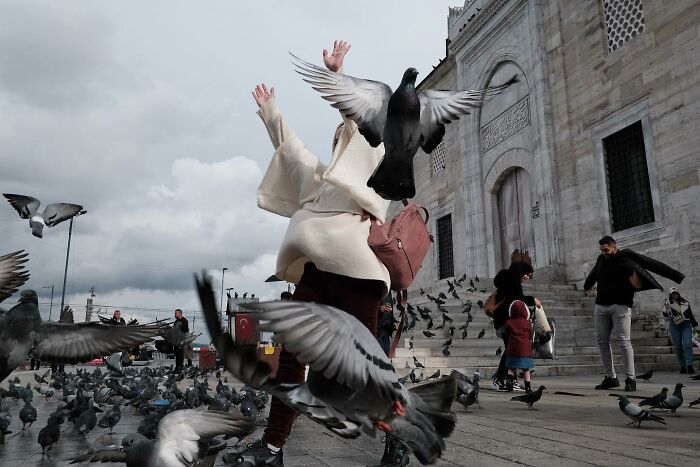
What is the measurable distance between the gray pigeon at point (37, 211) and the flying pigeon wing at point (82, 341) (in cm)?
421

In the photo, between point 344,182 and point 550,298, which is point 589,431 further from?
point 550,298

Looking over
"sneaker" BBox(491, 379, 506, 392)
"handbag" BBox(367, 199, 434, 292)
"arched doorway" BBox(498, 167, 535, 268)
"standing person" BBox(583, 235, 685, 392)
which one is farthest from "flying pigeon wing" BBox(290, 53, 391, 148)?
"arched doorway" BBox(498, 167, 535, 268)

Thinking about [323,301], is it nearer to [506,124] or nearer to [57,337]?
[57,337]

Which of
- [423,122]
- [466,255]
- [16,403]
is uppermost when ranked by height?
[466,255]

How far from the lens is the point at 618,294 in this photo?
262 inches

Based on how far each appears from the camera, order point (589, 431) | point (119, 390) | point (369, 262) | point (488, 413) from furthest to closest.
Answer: point (119, 390) → point (488, 413) → point (589, 431) → point (369, 262)

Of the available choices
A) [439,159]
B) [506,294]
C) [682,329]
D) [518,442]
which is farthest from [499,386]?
[439,159]

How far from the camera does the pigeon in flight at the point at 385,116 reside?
2.35 metres

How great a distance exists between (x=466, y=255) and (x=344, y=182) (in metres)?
17.0

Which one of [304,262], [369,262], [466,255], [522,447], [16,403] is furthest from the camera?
[466,255]

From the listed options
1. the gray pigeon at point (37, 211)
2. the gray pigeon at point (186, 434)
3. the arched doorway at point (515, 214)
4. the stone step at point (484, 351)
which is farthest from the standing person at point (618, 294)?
the arched doorway at point (515, 214)

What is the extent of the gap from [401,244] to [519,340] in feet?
16.3

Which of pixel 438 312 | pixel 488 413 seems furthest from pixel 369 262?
pixel 438 312

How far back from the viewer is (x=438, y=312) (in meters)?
13.2
